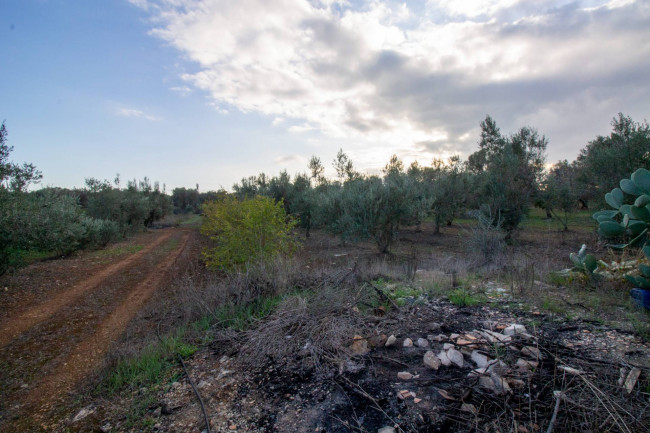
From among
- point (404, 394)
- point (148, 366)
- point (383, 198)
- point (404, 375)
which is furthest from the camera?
point (383, 198)

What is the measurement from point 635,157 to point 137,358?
58.1ft

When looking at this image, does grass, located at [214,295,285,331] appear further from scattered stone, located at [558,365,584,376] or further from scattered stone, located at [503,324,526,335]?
scattered stone, located at [558,365,584,376]

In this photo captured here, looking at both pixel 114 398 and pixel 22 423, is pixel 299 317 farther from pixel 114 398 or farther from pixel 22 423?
pixel 22 423

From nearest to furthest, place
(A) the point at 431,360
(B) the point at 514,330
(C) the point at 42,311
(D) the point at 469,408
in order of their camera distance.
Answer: (D) the point at 469,408, (A) the point at 431,360, (B) the point at 514,330, (C) the point at 42,311

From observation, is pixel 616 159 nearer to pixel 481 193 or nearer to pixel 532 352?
pixel 481 193

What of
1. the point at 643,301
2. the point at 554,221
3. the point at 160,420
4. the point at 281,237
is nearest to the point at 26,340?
the point at 160,420

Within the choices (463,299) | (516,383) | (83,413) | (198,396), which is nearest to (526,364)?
(516,383)

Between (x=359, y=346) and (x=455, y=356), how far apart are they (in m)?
1.03

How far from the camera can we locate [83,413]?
335 centimetres

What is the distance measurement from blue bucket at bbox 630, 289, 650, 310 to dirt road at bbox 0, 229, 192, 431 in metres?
7.46

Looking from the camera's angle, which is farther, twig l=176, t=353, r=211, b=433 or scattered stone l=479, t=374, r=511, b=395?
twig l=176, t=353, r=211, b=433

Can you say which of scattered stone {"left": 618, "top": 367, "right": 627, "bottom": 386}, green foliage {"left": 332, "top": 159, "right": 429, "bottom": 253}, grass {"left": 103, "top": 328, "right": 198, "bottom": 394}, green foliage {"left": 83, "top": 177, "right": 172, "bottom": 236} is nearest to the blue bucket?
scattered stone {"left": 618, "top": 367, "right": 627, "bottom": 386}

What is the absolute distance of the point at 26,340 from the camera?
5.30 meters

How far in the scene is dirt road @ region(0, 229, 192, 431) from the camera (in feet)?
12.4
